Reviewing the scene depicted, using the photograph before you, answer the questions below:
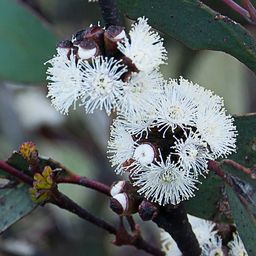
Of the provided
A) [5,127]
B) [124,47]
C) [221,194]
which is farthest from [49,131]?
[124,47]

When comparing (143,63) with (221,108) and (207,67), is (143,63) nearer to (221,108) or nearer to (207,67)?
(221,108)

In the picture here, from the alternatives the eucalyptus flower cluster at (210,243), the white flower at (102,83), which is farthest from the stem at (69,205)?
Result: the white flower at (102,83)

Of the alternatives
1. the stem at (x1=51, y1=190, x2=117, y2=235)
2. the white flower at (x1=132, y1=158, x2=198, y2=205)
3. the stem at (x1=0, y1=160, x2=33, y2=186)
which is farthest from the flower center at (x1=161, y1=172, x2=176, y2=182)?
the stem at (x1=0, y1=160, x2=33, y2=186)

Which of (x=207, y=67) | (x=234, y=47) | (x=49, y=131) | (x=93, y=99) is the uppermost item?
(x=234, y=47)

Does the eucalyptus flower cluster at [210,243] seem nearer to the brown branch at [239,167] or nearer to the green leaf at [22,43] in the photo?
the brown branch at [239,167]

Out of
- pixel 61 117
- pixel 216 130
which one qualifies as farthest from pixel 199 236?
pixel 61 117

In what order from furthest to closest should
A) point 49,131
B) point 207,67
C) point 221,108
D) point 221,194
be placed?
point 207,67 → point 49,131 → point 221,194 → point 221,108
